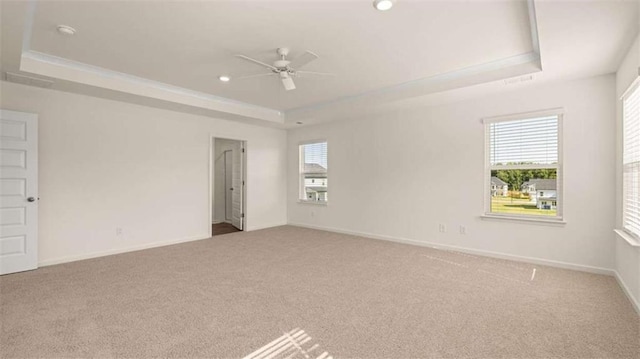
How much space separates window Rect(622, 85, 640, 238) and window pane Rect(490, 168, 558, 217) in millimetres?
840

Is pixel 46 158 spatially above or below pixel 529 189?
above

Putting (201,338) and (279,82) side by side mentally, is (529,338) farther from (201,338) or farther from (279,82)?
(279,82)

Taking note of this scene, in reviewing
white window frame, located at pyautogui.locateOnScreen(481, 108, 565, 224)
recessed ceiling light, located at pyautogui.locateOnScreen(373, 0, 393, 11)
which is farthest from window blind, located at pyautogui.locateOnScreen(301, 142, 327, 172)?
recessed ceiling light, located at pyautogui.locateOnScreen(373, 0, 393, 11)

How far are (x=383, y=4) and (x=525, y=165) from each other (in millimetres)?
3238

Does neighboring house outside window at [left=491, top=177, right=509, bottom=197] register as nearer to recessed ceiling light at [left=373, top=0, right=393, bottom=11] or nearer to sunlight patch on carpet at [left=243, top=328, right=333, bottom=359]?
recessed ceiling light at [left=373, top=0, right=393, bottom=11]

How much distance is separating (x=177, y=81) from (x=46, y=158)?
6.62 feet

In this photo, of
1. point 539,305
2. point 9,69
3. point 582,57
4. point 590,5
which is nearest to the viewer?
point 590,5

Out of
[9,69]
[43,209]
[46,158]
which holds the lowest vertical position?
[43,209]

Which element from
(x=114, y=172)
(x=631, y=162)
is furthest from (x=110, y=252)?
(x=631, y=162)

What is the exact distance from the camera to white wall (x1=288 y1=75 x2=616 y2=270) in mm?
3691

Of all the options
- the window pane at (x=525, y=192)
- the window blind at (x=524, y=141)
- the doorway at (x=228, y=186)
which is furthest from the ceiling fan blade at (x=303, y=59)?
the doorway at (x=228, y=186)

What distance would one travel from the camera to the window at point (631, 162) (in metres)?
2.84

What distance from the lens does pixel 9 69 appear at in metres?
3.39

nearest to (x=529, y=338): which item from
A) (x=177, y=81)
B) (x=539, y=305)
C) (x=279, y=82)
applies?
(x=539, y=305)
